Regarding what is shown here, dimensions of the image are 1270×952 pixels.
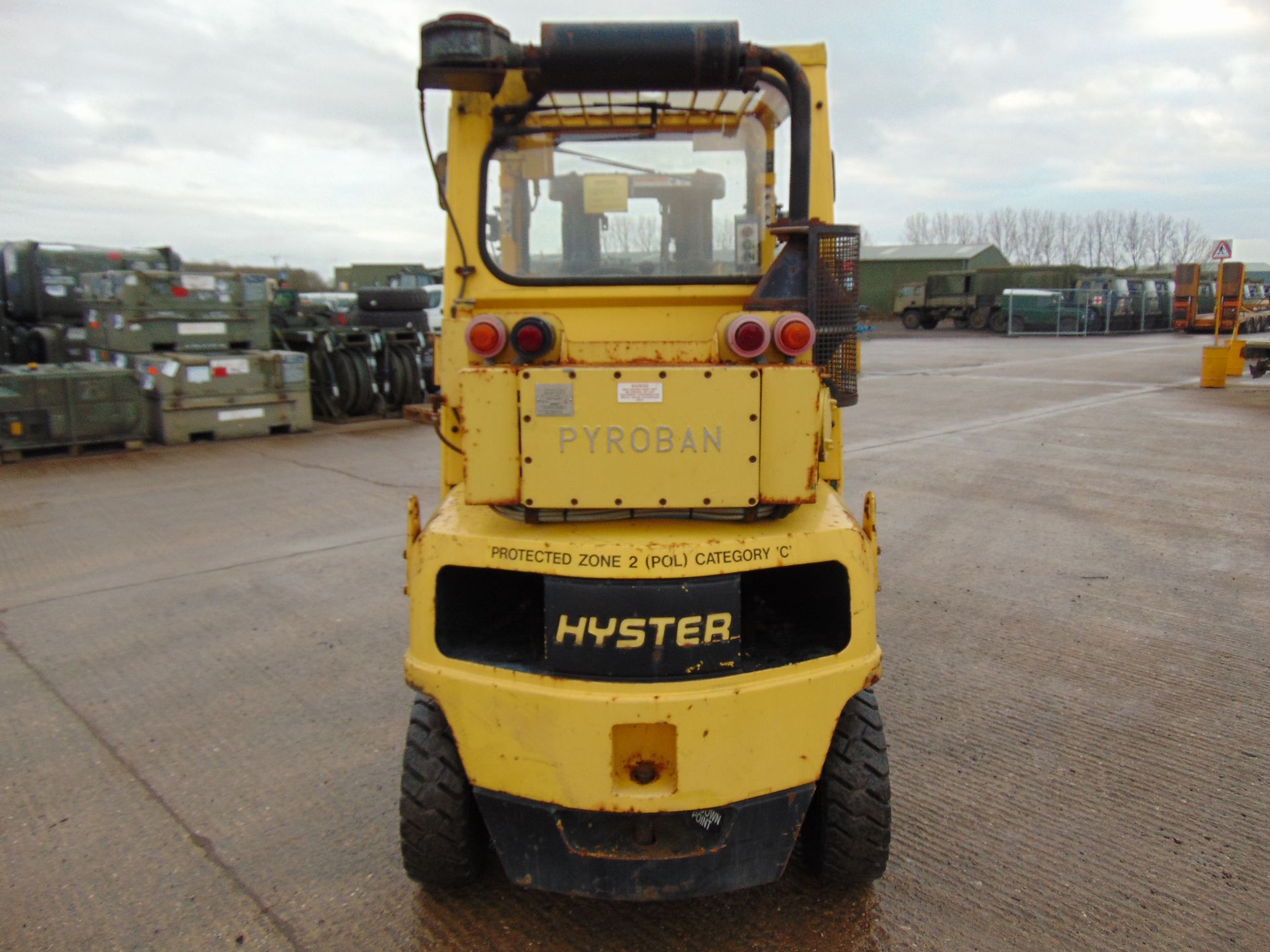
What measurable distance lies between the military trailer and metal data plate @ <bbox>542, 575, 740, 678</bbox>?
1307 cm

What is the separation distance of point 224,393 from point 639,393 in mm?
10090

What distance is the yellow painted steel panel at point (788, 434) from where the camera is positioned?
2357 millimetres

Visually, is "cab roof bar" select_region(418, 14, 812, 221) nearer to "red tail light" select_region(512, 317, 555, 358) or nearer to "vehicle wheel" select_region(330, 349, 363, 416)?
"red tail light" select_region(512, 317, 555, 358)

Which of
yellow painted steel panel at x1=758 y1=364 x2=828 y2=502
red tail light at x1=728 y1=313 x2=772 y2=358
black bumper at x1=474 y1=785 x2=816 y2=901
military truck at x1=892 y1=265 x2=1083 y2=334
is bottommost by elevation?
black bumper at x1=474 y1=785 x2=816 y2=901

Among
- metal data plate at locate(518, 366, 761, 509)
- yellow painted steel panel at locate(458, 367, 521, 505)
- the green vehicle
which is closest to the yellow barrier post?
metal data plate at locate(518, 366, 761, 509)

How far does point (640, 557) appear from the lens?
2.29 metres

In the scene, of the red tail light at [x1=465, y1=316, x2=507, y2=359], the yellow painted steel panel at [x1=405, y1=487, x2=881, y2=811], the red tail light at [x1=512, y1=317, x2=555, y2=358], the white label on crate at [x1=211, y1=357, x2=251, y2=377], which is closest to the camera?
the yellow painted steel panel at [x1=405, y1=487, x2=881, y2=811]

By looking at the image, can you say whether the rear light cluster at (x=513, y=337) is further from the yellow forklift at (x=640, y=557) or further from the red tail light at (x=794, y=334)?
the red tail light at (x=794, y=334)

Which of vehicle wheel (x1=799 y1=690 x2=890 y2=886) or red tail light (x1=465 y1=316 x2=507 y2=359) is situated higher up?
red tail light (x1=465 y1=316 x2=507 y2=359)

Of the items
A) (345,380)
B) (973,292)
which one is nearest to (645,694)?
(345,380)

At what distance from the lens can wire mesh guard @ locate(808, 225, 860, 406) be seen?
279 cm

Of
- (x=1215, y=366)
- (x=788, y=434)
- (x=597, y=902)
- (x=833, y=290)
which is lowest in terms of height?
(x=597, y=902)

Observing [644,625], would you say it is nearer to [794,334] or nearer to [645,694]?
[645,694]

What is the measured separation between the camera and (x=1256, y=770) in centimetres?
336
